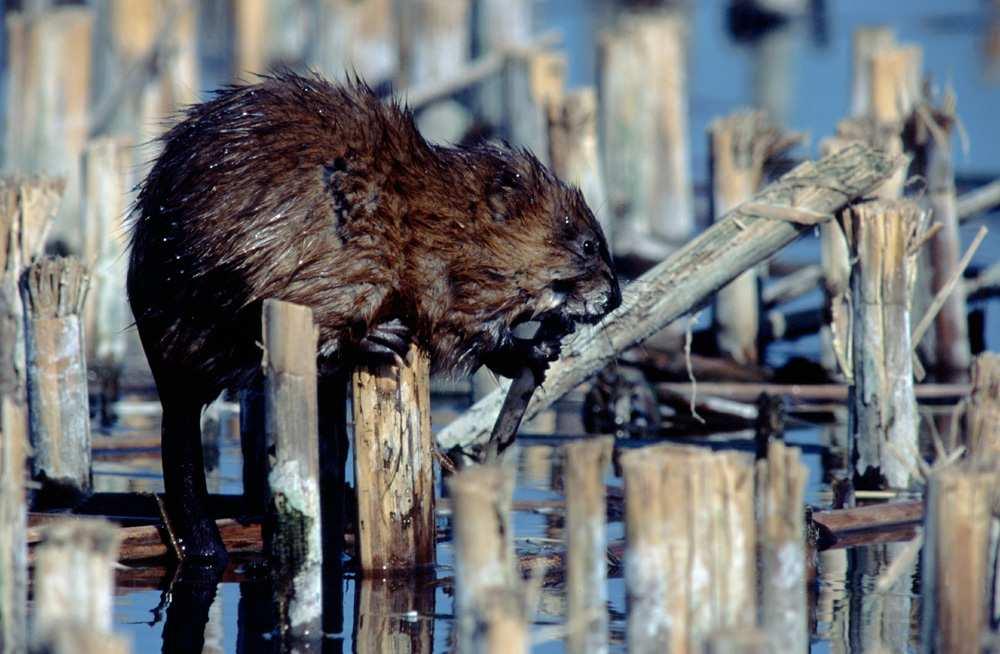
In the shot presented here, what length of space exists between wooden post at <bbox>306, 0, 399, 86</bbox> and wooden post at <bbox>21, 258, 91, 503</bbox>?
220 inches

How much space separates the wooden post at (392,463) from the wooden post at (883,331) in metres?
1.49

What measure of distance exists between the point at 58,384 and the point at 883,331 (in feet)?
7.76

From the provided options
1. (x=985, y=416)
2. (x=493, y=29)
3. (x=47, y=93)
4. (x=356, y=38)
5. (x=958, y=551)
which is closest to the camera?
(x=958, y=551)

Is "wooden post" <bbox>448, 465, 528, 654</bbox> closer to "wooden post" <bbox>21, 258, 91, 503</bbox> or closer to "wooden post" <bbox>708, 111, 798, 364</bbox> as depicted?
"wooden post" <bbox>21, 258, 91, 503</bbox>

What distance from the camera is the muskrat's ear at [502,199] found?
4.62 metres

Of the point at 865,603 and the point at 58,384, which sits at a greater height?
the point at 58,384

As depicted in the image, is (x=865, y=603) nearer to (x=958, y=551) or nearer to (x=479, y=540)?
(x=958, y=551)

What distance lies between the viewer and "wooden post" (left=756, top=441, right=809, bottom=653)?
10.6 ft

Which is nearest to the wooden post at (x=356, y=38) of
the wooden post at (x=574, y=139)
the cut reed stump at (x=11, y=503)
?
the wooden post at (x=574, y=139)

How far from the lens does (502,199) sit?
4629 millimetres

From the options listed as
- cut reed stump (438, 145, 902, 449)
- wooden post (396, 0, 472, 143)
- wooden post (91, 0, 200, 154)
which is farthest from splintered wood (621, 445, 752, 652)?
wooden post (396, 0, 472, 143)

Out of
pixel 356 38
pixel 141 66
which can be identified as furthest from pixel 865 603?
pixel 356 38

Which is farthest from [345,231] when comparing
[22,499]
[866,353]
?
[866,353]

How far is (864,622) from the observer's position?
13.6 feet
